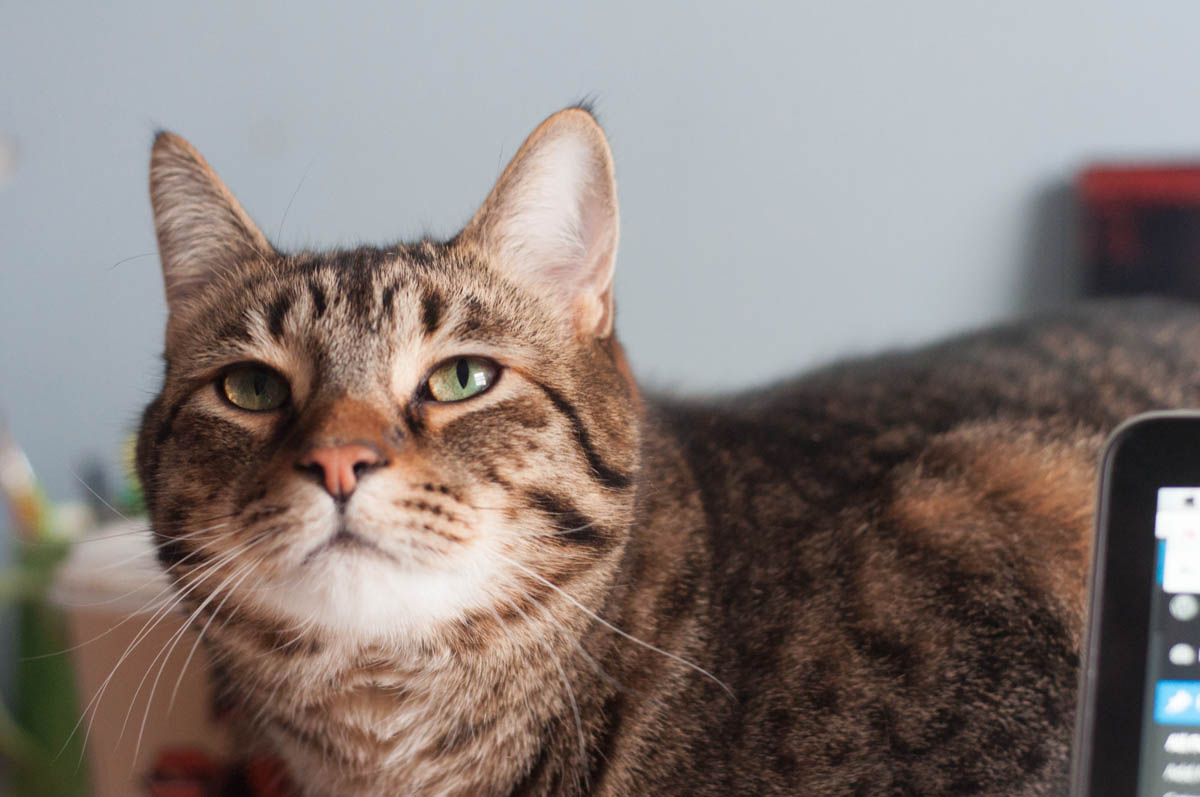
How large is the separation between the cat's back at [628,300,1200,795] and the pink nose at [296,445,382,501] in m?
0.31

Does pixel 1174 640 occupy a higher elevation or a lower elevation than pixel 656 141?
lower

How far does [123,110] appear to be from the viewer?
1.17 m

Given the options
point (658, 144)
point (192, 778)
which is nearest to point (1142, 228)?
point (658, 144)

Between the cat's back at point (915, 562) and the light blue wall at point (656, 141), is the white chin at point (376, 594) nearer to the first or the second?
the cat's back at point (915, 562)

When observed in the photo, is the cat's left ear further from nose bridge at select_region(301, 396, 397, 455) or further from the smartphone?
the smartphone

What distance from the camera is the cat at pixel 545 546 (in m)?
0.67

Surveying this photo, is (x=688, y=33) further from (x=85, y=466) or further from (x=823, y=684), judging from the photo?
(x=85, y=466)

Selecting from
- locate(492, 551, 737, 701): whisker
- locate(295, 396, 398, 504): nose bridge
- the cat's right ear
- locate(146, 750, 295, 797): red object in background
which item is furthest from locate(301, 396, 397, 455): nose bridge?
locate(146, 750, 295, 797): red object in background

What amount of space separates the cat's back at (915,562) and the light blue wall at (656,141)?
0.35 meters

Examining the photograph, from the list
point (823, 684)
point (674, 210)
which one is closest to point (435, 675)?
point (823, 684)

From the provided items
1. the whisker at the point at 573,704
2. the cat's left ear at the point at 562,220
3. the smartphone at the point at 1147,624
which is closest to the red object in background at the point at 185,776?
the whisker at the point at 573,704

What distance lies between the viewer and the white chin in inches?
25.2

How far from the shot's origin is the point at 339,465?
626 millimetres

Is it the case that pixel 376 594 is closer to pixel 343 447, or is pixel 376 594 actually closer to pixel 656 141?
pixel 343 447
